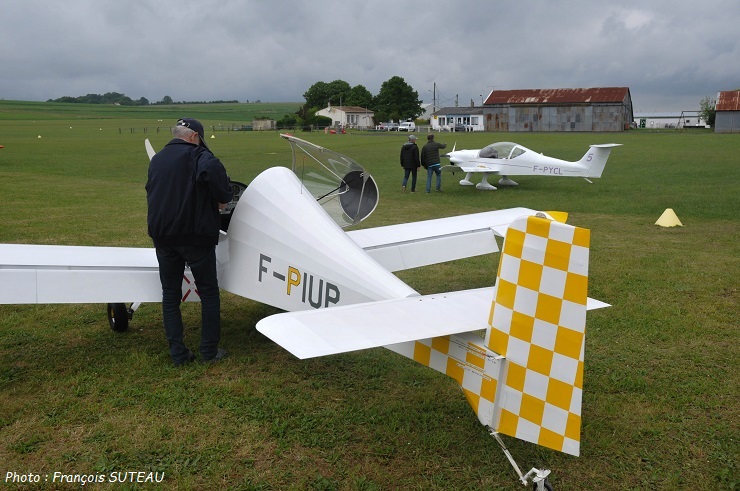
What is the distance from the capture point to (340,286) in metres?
3.85

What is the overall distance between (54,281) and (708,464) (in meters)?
4.59

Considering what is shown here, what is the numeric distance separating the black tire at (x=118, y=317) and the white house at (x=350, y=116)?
85285 millimetres

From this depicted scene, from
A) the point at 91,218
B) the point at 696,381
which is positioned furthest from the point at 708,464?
the point at 91,218

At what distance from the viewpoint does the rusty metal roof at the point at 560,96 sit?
6844cm

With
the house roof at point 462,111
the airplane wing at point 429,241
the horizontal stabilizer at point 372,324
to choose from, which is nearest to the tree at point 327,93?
the house roof at point 462,111

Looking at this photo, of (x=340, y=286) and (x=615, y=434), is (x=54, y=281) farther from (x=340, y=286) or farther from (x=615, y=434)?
→ (x=615, y=434)

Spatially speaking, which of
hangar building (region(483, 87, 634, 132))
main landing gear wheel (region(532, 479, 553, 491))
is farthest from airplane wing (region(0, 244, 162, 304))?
hangar building (region(483, 87, 634, 132))

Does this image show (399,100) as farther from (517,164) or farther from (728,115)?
(517,164)

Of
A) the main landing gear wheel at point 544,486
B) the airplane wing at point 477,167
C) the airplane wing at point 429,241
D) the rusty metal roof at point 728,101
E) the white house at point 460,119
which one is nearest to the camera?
the main landing gear wheel at point 544,486

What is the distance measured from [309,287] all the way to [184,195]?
1.16 m

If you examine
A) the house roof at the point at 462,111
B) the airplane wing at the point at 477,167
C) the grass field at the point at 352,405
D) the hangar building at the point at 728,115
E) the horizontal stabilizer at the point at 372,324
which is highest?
the house roof at the point at 462,111

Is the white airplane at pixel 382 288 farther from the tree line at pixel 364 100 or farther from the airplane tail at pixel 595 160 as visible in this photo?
the tree line at pixel 364 100

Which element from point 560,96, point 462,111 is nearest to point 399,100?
point 462,111

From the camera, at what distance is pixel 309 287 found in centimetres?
406
